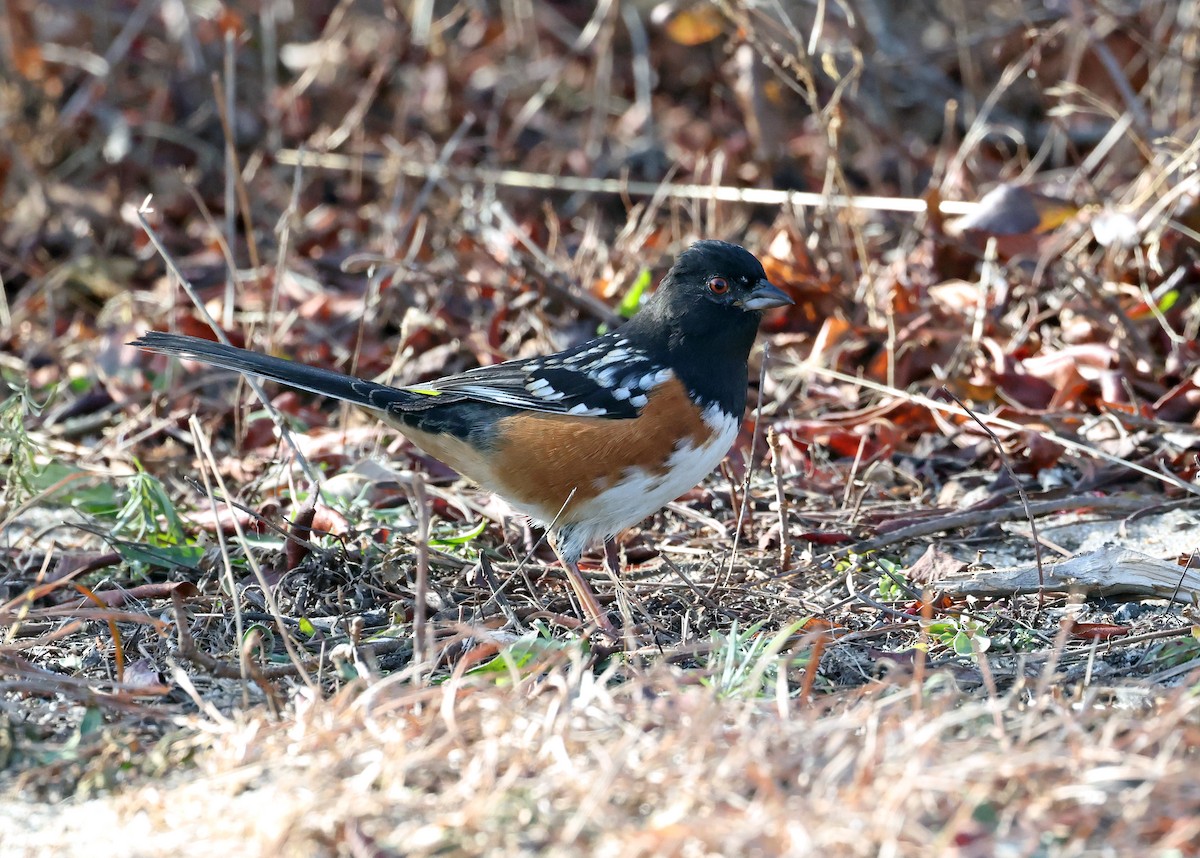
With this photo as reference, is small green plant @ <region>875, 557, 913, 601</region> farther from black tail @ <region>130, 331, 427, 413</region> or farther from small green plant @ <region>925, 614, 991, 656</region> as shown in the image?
black tail @ <region>130, 331, 427, 413</region>

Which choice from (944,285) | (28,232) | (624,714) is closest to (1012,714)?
(624,714)

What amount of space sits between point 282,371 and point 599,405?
0.77 meters

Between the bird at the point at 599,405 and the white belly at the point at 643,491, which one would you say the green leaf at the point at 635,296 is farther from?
the white belly at the point at 643,491

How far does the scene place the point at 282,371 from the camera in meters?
3.05

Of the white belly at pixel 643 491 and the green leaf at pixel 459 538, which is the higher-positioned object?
the white belly at pixel 643 491

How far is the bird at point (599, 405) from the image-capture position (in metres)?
2.98

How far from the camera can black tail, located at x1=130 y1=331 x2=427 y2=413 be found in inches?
118

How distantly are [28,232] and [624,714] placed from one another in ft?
13.9

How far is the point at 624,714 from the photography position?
1994 mm

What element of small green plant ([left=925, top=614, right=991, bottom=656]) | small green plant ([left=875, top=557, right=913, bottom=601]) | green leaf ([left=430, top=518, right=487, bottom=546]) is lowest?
green leaf ([left=430, top=518, right=487, bottom=546])

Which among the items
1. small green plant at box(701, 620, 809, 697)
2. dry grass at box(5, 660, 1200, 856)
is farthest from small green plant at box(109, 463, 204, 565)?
small green plant at box(701, 620, 809, 697)

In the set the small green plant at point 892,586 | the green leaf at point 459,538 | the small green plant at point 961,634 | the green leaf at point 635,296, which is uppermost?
the green leaf at point 635,296

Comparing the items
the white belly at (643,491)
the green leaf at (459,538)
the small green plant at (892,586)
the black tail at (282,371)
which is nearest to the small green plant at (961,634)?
the small green plant at (892,586)

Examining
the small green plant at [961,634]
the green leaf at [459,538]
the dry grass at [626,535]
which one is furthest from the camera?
the green leaf at [459,538]
